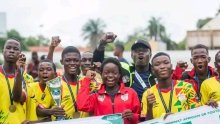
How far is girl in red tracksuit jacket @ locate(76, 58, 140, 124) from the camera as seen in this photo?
5.93 metres

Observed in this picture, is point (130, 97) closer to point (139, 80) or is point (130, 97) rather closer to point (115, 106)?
point (115, 106)

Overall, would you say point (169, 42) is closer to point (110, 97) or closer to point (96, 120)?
point (110, 97)

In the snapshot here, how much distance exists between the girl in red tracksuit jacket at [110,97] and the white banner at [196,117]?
0.37m

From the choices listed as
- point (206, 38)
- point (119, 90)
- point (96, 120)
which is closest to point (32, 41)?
point (206, 38)

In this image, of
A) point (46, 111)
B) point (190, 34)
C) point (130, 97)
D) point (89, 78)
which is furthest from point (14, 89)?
point (190, 34)

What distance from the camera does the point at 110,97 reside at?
19.7 ft

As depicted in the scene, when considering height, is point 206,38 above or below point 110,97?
above

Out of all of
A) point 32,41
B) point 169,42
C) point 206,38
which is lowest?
point 206,38

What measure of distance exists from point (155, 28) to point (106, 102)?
77.1 meters

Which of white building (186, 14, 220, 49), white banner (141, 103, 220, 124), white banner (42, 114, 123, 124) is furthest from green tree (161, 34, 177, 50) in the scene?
white banner (42, 114, 123, 124)

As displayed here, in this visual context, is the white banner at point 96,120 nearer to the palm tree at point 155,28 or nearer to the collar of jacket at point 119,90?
the collar of jacket at point 119,90

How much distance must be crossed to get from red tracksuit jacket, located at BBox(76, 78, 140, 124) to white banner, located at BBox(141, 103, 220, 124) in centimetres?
37

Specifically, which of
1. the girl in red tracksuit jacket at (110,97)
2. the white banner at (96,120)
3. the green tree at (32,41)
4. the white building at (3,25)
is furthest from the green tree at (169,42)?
the white banner at (96,120)

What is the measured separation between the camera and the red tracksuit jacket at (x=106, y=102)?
593 cm
